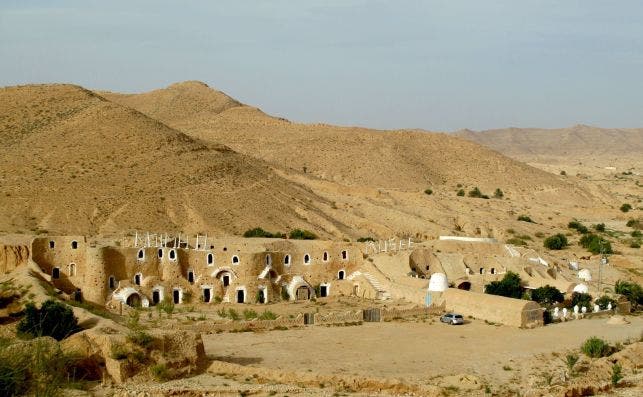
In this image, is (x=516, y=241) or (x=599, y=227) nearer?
(x=516, y=241)

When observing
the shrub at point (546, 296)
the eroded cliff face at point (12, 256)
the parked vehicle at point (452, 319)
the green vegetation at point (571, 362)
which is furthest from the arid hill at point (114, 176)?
the green vegetation at point (571, 362)

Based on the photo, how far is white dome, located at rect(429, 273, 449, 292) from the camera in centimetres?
3647

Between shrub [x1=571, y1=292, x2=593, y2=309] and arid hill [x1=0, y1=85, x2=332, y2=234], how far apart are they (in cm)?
1954

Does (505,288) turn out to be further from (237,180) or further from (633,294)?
(237,180)

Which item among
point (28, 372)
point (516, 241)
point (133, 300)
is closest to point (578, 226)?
point (516, 241)

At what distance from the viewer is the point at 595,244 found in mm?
55438

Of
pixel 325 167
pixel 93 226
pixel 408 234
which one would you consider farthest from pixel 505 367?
pixel 325 167

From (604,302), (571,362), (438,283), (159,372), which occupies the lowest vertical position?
(571,362)

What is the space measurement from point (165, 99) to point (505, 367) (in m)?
90.9

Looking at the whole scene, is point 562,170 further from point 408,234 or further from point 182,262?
point 182,262

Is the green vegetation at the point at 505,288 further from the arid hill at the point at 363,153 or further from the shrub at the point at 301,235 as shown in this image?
the arid hill at the point at 363,153

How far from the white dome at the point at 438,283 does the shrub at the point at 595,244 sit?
62.9 ft

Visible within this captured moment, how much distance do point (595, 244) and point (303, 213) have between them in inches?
762

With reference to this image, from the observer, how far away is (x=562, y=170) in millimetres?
124250
